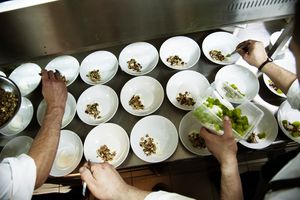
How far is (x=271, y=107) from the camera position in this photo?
168 centimetres

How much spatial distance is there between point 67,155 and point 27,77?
0.69 metres

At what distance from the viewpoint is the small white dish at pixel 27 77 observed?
72.9 inches

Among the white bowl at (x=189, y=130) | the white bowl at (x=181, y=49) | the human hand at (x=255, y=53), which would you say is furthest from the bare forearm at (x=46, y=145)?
the human hand at (x=255, y=53)

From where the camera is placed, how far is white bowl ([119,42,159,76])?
6.00 ft

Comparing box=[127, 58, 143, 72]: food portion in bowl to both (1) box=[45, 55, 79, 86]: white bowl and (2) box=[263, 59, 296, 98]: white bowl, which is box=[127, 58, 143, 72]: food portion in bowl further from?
(2) box=[263, 59, 296, 98]: white bowl

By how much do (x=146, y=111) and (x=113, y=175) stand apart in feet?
1.67

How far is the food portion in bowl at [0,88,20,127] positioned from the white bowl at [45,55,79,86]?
38cm

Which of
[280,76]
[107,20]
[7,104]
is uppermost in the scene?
[107,20]

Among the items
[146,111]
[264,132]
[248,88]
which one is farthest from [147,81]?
[264,132]

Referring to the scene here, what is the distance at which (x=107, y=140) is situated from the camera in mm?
1658

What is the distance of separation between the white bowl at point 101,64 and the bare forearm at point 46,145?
48cm

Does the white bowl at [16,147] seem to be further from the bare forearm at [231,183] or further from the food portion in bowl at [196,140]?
the bare forearm at [231,183]

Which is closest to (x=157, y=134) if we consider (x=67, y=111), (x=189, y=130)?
(x=189, y=130)

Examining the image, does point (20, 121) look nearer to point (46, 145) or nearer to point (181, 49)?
point (46, 145)
